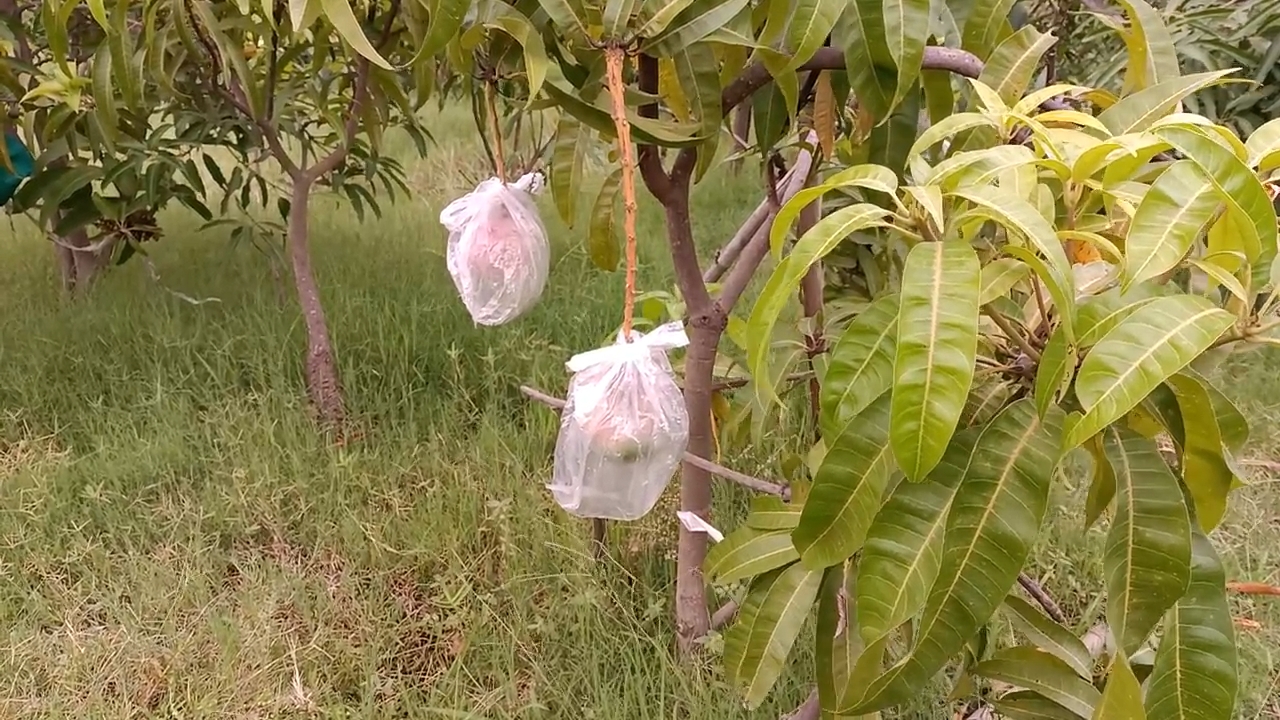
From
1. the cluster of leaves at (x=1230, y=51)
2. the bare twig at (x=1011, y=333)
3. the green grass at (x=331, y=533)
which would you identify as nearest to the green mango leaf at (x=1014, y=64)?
the bare twig at (x=1011, y=333)

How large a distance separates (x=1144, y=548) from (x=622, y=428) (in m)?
0.46

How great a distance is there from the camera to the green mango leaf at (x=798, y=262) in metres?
0.54

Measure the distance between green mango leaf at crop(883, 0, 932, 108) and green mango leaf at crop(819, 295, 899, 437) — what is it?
19 centimetres

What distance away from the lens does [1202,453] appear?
614mm

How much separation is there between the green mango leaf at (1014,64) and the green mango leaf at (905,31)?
0.14 meters

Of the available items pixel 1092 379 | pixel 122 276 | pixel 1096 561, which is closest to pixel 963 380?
pixel 1092 379

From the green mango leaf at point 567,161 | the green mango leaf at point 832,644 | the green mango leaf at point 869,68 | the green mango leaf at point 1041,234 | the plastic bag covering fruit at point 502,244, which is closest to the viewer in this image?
the green mango leaf at point 1041,234

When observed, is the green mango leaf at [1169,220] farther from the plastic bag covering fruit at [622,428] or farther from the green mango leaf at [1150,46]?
the plastic bag covering fruit at [622,428]

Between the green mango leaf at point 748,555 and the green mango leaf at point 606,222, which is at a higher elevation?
the green mango leaf at point 606,222

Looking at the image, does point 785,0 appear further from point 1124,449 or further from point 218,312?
point 218,312

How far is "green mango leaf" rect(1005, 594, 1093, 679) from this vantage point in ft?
2.90

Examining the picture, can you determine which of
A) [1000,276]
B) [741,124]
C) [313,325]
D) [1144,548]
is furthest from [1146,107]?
[313,325]

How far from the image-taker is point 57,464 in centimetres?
180

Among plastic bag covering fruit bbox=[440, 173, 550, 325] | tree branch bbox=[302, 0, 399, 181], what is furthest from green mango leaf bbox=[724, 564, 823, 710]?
tree branch bbox=[302, 0, 399, 181]
